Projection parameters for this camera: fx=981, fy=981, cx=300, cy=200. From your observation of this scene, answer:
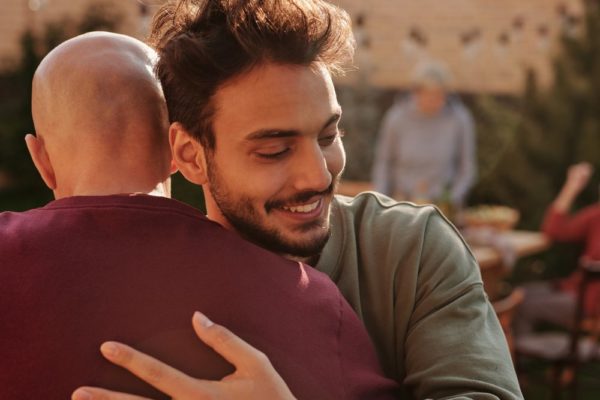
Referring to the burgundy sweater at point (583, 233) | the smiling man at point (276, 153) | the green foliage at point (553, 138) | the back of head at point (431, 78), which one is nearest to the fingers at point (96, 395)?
the smiling man at point (276, 153)

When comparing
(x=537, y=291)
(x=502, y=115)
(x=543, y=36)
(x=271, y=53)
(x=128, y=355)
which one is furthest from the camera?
(x=543, y=36)

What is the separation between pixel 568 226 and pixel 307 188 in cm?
496

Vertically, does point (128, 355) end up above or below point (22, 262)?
below

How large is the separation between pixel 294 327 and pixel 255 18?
545 millimetres

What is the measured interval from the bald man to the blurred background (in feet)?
16.8

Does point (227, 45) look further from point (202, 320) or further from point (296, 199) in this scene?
point (202, 320)

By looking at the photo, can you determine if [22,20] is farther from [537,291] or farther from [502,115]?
[537,291]

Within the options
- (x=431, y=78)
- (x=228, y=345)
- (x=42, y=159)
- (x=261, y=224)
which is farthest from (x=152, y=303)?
(x=431, y=78)

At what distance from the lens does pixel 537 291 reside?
21.1 ft

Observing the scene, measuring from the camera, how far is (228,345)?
1339 mm

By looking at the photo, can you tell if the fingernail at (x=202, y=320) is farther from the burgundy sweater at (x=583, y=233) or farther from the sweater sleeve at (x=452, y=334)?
the burgundy sweater at (x=583, y=233)

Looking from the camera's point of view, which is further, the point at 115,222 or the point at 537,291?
the point at 537,291

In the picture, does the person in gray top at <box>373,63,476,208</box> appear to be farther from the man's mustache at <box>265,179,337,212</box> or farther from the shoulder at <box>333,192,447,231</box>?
the man's mustache at <box>265,179,337,212</box>

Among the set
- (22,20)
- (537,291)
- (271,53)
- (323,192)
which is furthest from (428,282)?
(22,20)
